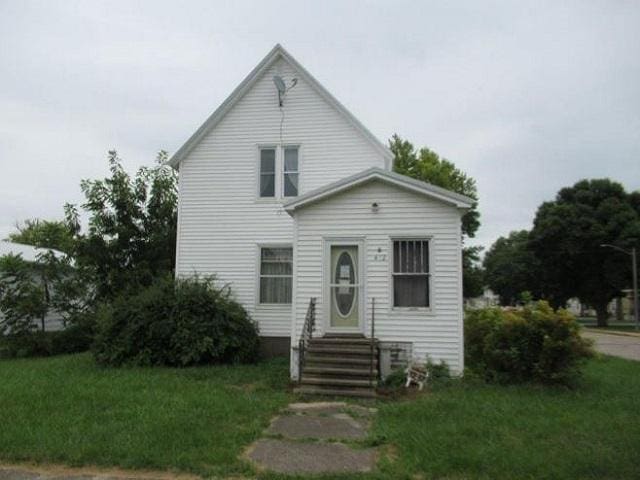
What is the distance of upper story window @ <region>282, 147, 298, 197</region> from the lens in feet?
49.7

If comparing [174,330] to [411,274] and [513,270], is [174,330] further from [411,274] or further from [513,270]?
[513,270]

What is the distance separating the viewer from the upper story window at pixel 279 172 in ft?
49.8

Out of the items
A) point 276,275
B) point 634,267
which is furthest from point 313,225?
point 634,267

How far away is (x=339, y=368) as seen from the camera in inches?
404

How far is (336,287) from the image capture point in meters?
11.7

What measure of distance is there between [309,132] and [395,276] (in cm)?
568

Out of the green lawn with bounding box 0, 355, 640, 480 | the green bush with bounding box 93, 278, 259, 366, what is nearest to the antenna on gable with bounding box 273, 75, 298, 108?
the green bush with bounding box 93, 278, 259, 366

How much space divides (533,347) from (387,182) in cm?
438

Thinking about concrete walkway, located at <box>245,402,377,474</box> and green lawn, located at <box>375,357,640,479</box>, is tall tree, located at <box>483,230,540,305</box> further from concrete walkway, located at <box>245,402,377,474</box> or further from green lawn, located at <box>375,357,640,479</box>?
concrete walkway, located at <box>245,402,377,474</box>

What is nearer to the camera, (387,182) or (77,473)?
(77,473)

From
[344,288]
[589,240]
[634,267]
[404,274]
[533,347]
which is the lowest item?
[533,347]

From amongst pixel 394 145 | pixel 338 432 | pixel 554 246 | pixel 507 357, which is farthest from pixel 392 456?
pixel 554 246

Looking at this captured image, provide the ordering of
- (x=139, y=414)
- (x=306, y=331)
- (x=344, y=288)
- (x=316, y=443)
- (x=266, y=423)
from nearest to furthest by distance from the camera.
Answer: (x=316, y=443) < (x=266, y=423) < (x=139, y=414) < (x=306, y=331) < (x=344, y=288)

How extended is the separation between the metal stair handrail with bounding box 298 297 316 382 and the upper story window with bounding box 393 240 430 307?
1736 mm
